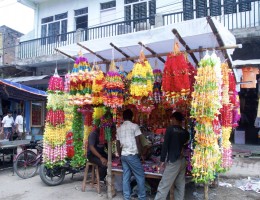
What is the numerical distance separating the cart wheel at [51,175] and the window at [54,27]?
33.8 feet

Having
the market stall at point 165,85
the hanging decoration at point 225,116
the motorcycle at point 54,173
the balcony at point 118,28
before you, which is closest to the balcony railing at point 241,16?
the balcony at point 118,28

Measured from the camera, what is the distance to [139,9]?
13453 mm

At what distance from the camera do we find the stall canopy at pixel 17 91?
8.13 m

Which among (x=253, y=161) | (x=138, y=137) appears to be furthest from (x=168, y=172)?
(x=253, y=161)

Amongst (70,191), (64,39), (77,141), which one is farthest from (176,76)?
(64,39)

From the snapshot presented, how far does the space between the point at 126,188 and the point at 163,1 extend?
33.2ft

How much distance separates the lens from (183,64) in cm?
420

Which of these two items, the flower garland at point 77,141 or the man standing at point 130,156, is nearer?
the man standing at point 130,156

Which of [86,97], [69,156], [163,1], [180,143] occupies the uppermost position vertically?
[163,1]

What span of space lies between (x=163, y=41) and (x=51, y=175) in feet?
13.1

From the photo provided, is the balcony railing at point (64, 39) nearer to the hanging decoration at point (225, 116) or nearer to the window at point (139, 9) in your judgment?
the window at point (139, 9)

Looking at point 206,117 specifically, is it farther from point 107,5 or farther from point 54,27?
point 54,27

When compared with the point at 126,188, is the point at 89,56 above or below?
above

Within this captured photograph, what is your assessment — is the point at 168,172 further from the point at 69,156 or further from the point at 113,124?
the point at 69,156
